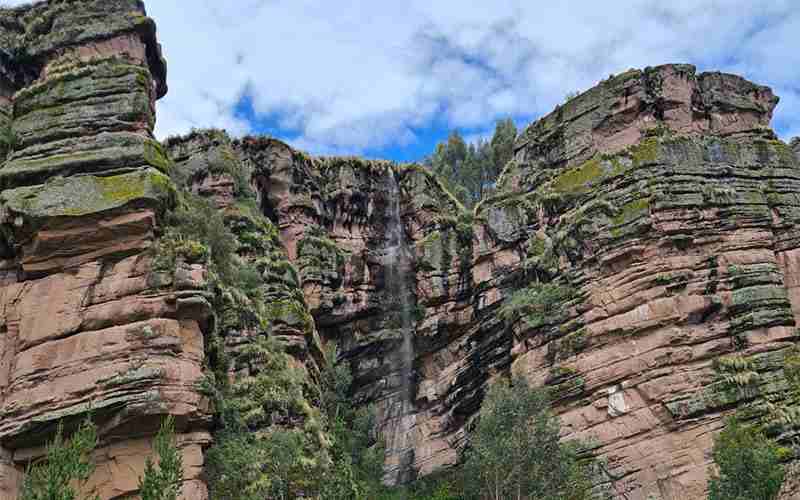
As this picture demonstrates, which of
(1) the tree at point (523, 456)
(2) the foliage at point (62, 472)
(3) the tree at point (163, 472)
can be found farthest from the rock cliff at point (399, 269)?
(2) the foliage at point (62, 472)

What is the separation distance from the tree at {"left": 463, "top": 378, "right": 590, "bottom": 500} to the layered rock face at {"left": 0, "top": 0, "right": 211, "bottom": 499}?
13.2 meters

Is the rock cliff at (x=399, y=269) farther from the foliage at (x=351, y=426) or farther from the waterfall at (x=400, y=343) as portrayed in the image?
the foliage at (x=351, y=426)

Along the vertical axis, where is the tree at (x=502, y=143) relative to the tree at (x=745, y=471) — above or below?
above

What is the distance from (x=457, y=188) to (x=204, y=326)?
4569 centimetres

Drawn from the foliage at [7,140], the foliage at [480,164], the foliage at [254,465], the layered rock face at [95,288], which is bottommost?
the foliage at [254,465]

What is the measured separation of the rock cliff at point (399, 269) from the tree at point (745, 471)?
2226mm

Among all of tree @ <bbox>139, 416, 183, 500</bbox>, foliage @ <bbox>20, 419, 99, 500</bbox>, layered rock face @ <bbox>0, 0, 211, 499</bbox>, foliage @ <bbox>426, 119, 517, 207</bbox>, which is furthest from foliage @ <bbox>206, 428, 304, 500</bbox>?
foliage @ <bbox>426, 119, 517, 207</bbox>

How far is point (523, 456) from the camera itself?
31422 mm

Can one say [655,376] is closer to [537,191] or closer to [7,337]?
[537,191]

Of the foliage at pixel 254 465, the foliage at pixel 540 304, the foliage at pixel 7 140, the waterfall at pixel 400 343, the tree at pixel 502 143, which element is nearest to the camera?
the foliage at pixel 254 465

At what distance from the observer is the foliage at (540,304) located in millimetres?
36469

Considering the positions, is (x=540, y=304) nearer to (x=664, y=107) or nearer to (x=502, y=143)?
(x=664, y=107)

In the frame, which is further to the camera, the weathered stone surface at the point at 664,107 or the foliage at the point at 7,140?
the weathered stone surface at the point at 664,107

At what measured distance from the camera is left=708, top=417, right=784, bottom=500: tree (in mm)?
26422
